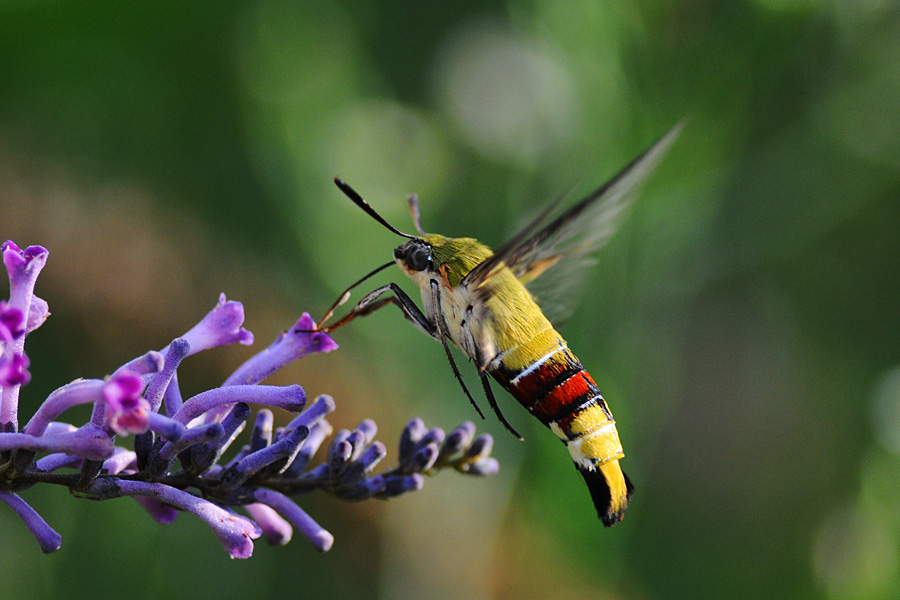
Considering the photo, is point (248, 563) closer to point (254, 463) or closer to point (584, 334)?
point (584, 334)

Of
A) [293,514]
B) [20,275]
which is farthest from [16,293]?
[293,514]

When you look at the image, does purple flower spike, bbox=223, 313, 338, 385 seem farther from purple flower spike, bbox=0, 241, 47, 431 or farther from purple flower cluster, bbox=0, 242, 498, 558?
purple flower spike, bbox=0, 241, 47, 431

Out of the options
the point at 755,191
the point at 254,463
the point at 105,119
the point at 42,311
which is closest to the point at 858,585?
the point at 755,191

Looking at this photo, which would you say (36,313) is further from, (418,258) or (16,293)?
(418,258)

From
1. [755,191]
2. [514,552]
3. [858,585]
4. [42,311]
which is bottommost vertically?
[858,585]

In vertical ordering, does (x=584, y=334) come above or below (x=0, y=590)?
below

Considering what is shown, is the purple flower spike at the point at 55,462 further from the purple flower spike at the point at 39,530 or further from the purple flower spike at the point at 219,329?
the purple flower spike at the point at 219,329

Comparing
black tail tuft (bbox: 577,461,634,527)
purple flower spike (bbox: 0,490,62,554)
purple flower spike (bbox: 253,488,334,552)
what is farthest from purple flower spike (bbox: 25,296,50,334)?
black tail tuft (bbox: 577,461,634,527)
